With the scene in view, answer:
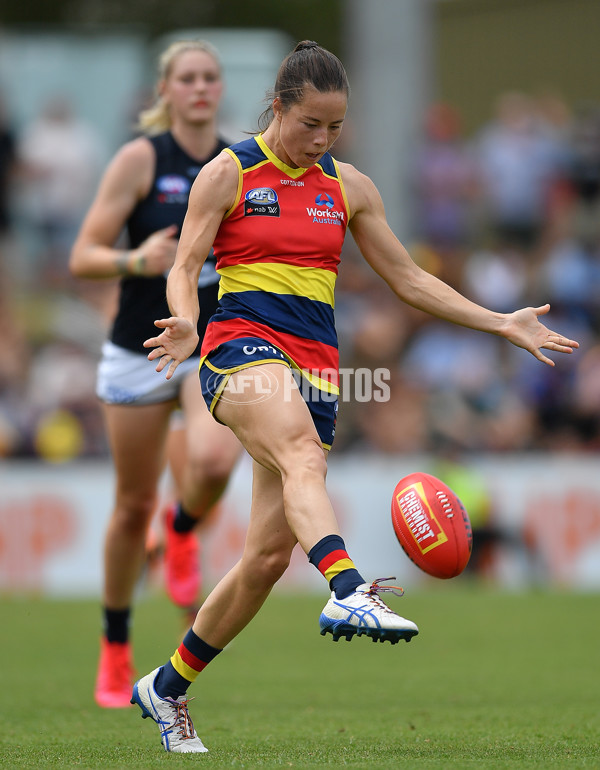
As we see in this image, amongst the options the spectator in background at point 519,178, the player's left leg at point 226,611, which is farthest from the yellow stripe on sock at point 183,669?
the spectator in background at point 519,178

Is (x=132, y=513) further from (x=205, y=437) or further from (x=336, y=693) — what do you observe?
(x=336, y=693)

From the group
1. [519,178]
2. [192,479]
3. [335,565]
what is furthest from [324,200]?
[519,178]

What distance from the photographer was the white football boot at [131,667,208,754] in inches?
191

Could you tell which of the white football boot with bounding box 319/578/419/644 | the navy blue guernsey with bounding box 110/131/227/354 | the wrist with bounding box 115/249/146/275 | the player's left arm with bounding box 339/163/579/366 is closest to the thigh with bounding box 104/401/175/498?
the navy blue guernsey with bounding box 110/131/227/354

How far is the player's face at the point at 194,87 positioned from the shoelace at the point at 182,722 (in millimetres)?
2944

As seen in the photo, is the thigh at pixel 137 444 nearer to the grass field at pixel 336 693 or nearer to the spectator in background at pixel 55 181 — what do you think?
the grass field at pixel 336 693

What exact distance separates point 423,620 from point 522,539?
10.1ft

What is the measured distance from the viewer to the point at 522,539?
12.6 metres

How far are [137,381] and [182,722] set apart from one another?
193cm

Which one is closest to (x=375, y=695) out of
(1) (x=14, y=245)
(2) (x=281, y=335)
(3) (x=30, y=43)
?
(2) (x=281, y=335)

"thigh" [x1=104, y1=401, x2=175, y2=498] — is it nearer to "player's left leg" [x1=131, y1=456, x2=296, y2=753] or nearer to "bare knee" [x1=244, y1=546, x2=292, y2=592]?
"player's left leg" [x1=131, y1=456, x2=296, y2=753]

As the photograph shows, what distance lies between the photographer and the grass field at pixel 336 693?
470 centimetres

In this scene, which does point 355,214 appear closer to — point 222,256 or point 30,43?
point 222,256

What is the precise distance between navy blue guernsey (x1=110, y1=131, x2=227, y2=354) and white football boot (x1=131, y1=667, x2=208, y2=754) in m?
1.93
